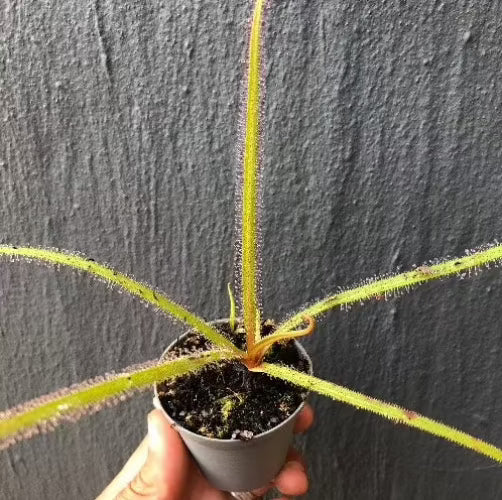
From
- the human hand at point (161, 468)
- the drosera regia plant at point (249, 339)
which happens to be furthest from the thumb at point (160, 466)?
the drosera regia plant at point (249, 339)

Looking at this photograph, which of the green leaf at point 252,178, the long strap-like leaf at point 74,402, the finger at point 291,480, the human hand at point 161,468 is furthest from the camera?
the finger at point 291,480

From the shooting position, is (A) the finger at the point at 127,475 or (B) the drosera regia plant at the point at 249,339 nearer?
(B) the drosera regia plant at the point at 249,339

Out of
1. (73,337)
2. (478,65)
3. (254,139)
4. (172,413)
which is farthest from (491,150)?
(73,337)

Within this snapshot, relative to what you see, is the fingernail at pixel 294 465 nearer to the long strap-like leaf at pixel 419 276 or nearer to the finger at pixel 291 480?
the finger at pixel 291 480

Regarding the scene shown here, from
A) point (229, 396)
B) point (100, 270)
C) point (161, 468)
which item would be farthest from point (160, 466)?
point (100, 270)

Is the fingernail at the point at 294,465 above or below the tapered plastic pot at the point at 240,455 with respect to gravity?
above

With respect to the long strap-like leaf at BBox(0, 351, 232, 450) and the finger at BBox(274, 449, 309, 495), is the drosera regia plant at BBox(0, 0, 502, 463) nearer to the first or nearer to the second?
the long strap-like leaf at BBox(0, 351, 232, 450)

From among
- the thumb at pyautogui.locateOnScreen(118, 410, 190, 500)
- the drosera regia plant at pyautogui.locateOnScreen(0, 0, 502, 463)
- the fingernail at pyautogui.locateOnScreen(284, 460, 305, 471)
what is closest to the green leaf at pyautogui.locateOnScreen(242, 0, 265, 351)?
the drosera regia plant at pyautogui.locateOnScreen(0, 0, 502, 463)

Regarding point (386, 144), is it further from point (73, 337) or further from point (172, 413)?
point (73, 337)
